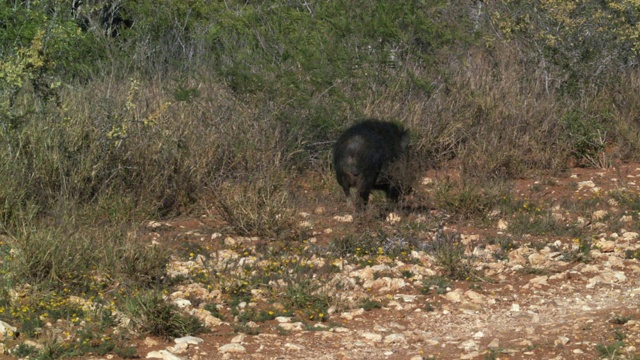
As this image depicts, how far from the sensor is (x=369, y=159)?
916 centimetres

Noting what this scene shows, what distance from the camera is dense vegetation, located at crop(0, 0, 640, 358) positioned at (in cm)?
820

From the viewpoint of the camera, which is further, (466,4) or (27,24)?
(466,4)

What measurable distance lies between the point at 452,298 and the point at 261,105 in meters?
4.53

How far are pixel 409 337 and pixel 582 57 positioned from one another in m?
7.55

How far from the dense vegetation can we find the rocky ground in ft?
1.85

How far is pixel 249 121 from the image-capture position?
33.8 ft

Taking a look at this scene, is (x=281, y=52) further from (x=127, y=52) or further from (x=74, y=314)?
(x=74, y=314)

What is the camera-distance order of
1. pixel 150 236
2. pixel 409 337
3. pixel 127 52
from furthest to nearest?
pixel 127 52
pixel 150 236
pixel 409 337

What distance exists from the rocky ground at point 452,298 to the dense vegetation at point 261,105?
1.85 feet

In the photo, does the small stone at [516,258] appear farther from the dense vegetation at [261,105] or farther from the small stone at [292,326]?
the small stone at [292,326]

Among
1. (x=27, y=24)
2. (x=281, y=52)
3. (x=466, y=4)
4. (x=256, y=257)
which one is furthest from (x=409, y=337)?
(x=466, y=4)

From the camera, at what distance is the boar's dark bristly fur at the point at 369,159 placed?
9148 millimetres

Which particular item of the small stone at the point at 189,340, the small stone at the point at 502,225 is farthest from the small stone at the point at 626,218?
the small stone at the point at 189,340

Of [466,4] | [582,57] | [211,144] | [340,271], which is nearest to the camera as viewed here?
[340,271]
